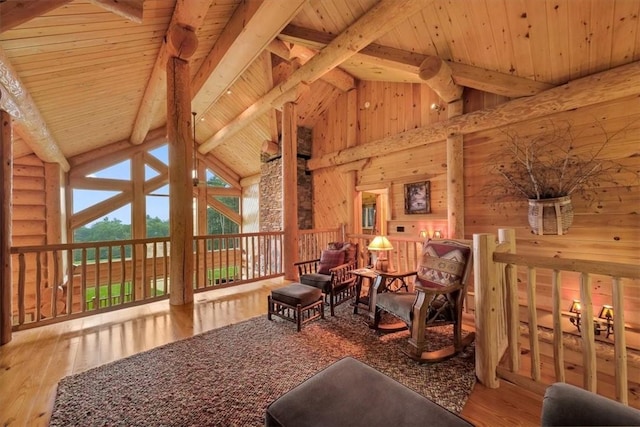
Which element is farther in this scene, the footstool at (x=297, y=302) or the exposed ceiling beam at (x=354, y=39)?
the footstool at (x=297, y=302)

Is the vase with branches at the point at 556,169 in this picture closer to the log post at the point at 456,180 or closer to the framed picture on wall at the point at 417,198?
the log post at the point at 456,180

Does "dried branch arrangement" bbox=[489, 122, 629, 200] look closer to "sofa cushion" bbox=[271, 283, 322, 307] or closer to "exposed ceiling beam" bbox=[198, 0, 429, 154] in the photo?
"exposed ceiling beam" bbox=[198, 0, 429, 154]

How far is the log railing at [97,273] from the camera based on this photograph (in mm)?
2830

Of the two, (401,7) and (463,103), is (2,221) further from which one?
(463,103)

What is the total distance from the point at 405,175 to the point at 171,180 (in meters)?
3.89

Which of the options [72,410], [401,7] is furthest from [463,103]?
[72,410]

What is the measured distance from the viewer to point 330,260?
3859 mm

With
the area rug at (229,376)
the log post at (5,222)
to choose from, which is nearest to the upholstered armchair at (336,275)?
the area rug at (229,376)

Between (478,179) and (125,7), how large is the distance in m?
4.61

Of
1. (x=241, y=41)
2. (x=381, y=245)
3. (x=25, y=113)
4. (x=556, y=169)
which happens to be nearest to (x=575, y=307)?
(x=556, y=169)

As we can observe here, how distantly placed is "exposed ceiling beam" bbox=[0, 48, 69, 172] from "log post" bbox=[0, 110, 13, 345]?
0.25m

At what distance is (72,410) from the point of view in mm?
1669

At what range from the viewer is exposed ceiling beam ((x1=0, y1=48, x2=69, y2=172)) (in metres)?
2.47

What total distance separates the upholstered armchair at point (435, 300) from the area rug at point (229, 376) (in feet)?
0.43
